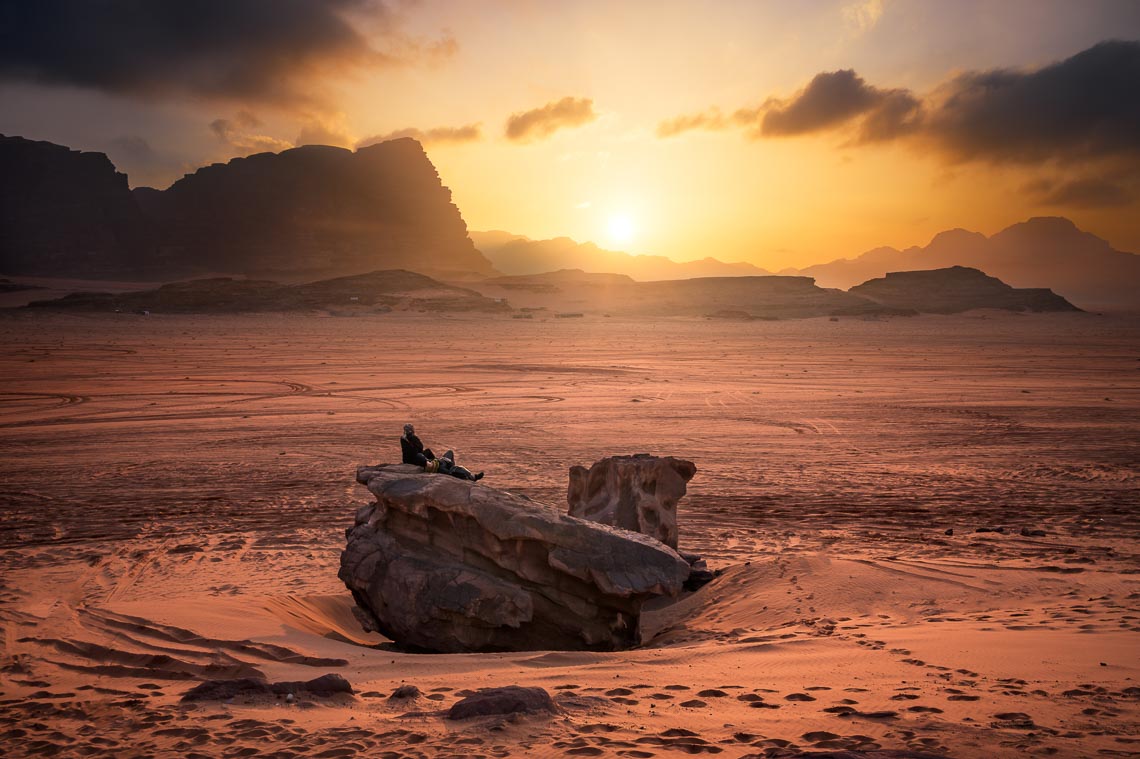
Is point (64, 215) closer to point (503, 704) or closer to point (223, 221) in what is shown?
point (223, 221)

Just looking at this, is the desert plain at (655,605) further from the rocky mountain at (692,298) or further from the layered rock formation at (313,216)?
the layered rock formation at (313,216)

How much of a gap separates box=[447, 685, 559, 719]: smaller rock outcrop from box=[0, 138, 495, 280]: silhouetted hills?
127m

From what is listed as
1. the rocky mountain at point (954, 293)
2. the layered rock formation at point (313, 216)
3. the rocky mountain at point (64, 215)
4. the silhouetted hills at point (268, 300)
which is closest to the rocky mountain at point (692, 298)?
the rocky mountain at point (954, 293)

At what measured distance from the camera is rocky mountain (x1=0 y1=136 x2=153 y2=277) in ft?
396

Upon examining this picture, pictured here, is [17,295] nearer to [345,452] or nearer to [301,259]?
[301,259]

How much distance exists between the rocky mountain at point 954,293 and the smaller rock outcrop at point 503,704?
92900 millimetres

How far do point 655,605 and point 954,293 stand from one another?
102484 mm

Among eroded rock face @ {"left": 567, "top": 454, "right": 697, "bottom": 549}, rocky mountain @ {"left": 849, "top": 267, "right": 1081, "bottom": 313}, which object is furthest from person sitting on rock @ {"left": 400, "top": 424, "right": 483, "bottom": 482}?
rocky mountain @ {"left": 849, "top": 267, "right": 1081, "bottom": 313}

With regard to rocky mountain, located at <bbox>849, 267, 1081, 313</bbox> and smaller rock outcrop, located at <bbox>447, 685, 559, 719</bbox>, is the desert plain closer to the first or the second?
smaller rock outcrop, located at <bbox>447, 685, 559, 719</bbox>

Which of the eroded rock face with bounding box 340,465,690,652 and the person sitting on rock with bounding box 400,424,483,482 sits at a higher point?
the person sitting on rock with bounding box 400,424,483,482

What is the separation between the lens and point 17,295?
87.9 metres

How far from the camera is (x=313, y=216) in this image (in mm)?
134750

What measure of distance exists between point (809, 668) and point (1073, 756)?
1.72 metres

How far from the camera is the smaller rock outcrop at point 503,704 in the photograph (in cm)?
434
